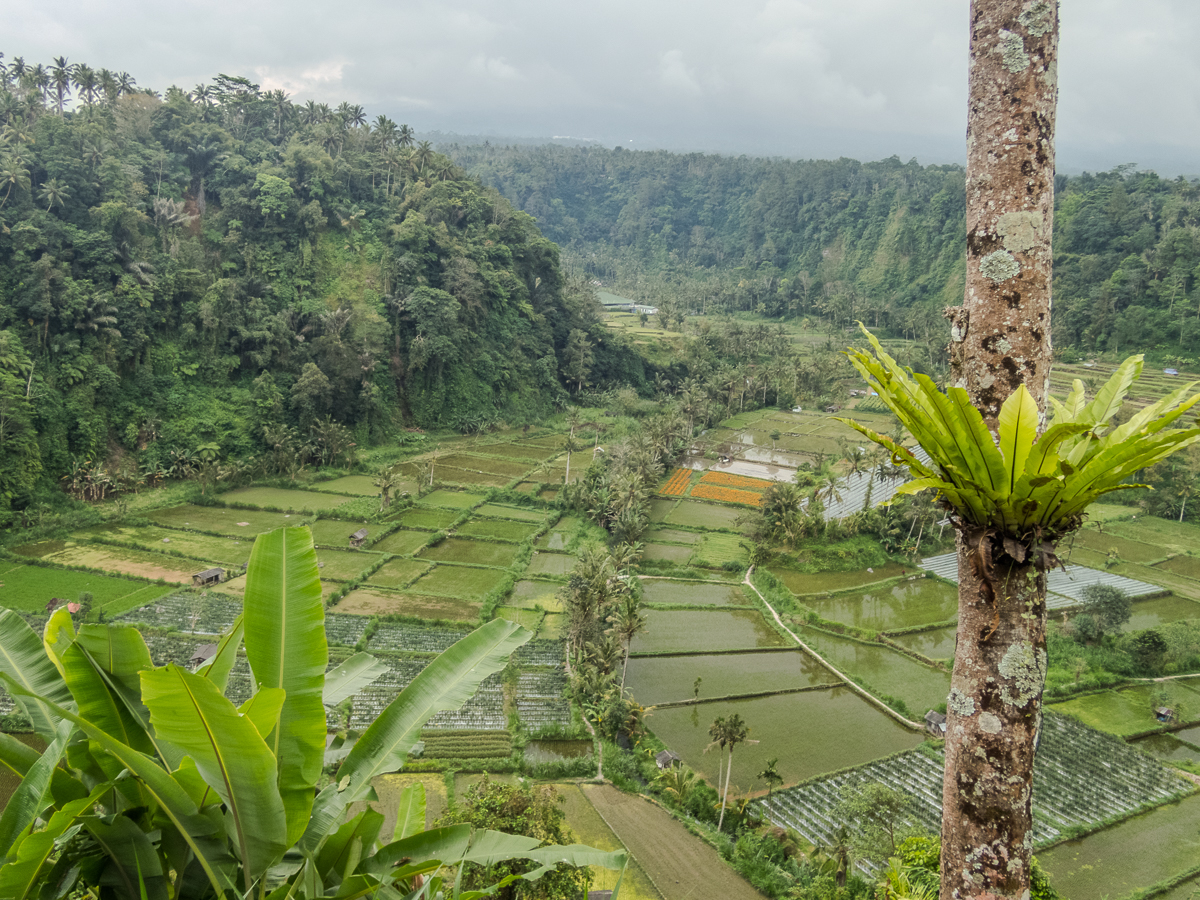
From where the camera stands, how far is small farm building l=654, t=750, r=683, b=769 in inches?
634

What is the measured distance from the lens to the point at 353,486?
108 ft

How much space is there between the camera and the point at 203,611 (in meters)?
21.4

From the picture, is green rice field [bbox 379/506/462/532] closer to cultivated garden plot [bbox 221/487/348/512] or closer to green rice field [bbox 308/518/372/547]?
green rice field [bbox 308/518/372/547]

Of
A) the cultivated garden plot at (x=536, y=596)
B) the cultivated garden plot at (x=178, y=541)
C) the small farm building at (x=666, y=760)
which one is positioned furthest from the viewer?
the cultivated garden plot at (x=178, y=541)

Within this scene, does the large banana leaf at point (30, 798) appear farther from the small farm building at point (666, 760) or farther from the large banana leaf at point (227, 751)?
the small farm building at point (666, 760)

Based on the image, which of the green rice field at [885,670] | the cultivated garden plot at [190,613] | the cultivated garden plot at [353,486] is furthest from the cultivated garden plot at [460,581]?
the green rice field at [885,670]

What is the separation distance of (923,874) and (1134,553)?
3017 cm

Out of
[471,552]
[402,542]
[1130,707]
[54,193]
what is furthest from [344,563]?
[1130,707]

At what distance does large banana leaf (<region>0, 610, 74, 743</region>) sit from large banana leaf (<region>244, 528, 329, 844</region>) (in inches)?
37.6

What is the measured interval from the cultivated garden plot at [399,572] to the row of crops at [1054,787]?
1431cm

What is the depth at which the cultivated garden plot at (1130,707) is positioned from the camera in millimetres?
19188

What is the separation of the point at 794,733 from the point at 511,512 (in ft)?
A: 54.3

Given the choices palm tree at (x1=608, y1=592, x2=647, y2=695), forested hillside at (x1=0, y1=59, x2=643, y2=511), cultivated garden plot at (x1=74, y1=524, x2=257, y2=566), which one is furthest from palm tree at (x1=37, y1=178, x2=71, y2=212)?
palm tree at (x1=608, y1=592, x2=647, y2=695)

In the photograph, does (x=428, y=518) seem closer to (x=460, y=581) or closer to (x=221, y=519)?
(x=460, y=581)
